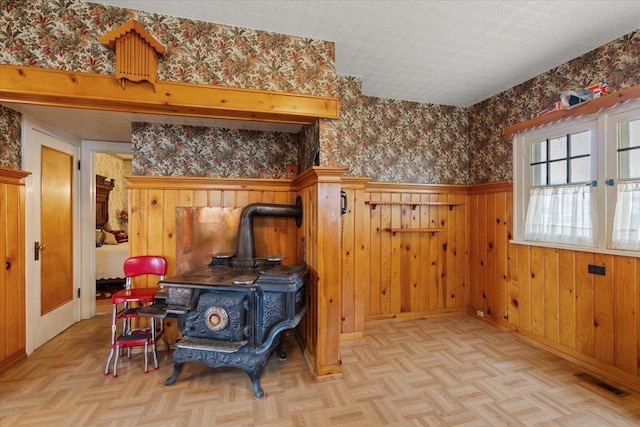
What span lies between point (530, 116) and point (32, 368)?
5.29 m

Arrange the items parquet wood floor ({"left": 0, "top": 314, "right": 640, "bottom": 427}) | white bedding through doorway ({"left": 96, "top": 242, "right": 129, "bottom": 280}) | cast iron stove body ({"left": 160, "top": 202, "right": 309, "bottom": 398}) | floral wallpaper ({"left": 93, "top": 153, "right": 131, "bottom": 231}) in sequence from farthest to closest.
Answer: floral wallpaper ({"left": 93, "top": 153, "right": 131, "bottom": 231}) < white bedding through doorway ({"left": 96, "top": 242, "right": 129, "bottom": 280}) < cast iron stove body ({"left": 160, "top": 202, "right": 309, "bottom": 398}) < parquet wood floor ({"left": 0, "top": 314, "right": 640, "bottom": 427})

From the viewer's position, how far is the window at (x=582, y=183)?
2361 mm

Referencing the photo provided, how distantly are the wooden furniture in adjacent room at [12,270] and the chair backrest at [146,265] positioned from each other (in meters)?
0.87

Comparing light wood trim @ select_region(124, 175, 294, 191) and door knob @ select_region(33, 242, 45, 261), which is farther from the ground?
light wood trim @ select_region(124, 175, 294, 191)

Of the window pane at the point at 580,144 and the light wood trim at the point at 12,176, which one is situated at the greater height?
the window pane at the point at 580,144

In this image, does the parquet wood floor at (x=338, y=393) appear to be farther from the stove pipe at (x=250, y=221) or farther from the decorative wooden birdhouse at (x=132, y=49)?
the decorative wooden birdhouse at (x=132, y=49)

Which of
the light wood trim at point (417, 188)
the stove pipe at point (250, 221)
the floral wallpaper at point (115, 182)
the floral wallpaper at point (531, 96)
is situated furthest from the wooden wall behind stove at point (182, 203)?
the floral wallpaper at point (115, 182)

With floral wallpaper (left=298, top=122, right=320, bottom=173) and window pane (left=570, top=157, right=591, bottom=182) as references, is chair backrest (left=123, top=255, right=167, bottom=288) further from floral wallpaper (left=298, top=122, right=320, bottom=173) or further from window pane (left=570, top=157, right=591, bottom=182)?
window pane (left=570, top=157, right=591, bottom=182)

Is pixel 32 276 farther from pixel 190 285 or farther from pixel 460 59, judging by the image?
pixel 460 59

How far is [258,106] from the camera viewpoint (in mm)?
2271

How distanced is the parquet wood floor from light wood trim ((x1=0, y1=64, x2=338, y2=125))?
6.84 ft

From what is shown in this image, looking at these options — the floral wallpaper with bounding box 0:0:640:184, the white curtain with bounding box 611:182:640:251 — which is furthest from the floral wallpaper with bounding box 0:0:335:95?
the white curtain with bounding box 611:182:640:251

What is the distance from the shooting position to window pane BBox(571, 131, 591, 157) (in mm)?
2662

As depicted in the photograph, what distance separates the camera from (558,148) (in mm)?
2926
